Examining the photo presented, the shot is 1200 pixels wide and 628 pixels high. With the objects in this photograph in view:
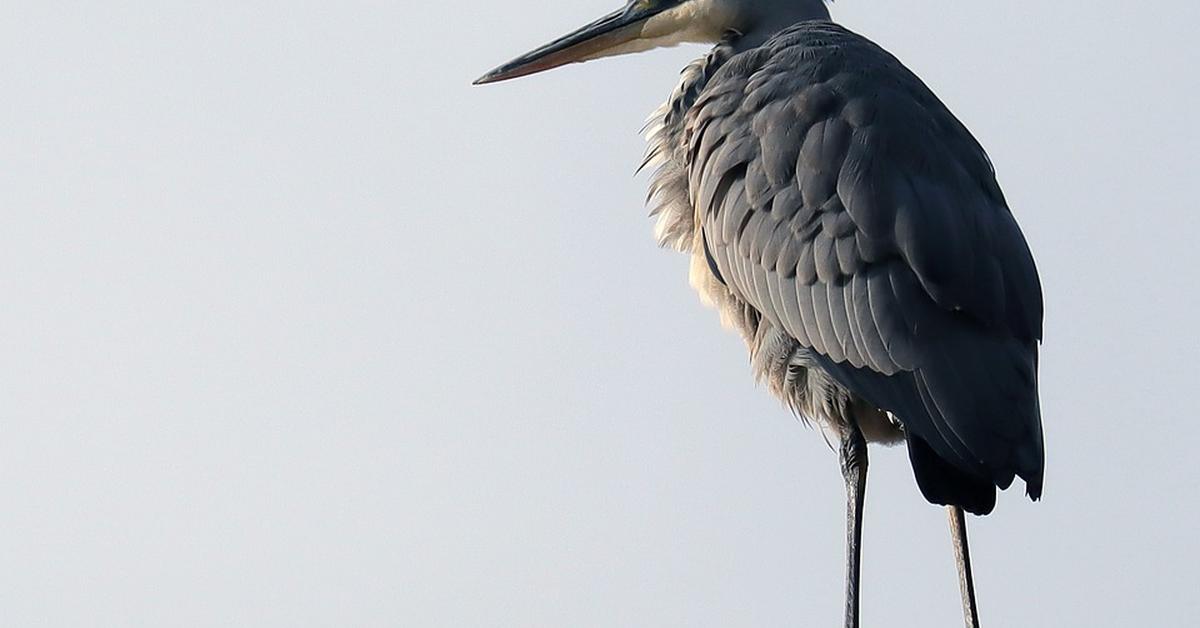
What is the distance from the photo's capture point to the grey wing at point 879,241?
6.48 meters

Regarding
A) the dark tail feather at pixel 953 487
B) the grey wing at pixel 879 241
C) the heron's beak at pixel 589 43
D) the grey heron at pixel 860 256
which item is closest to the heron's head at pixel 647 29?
the heron's beak at pixel 589 43

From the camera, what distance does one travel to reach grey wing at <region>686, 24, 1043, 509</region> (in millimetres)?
6484

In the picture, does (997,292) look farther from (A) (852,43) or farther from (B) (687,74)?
(B) (687,74)

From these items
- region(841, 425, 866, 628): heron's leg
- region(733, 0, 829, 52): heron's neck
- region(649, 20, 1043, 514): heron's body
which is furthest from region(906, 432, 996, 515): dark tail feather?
region(733, 0, 829, 52): heron's neck

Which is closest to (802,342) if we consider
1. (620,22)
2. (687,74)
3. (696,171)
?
(696,171)

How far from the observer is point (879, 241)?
668 centimetres

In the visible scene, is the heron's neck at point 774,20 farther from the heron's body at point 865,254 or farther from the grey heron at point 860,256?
the heron's body at point 865,254

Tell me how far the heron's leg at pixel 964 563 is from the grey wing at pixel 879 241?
80 cm

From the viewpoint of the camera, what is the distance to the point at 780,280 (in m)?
6.98

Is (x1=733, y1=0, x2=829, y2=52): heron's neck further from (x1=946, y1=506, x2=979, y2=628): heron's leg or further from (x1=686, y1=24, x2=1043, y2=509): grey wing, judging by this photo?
(x1=946, y1=506, x2=979, y2=628): heron's leg

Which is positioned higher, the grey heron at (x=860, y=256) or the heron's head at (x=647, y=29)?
the heron's head at (x=647, y=29)

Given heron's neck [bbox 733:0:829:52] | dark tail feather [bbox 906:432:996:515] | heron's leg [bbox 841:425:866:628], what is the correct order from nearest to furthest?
dark tail feather [bbox 906:432:996:515], heron's leg [bbox 841:425:866:628], heron's neck [bbox 733:0:829:52]

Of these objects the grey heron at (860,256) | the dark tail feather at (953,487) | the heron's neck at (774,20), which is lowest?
the dark tail feather at (953,487)

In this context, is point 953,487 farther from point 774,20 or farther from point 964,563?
point 774,20
